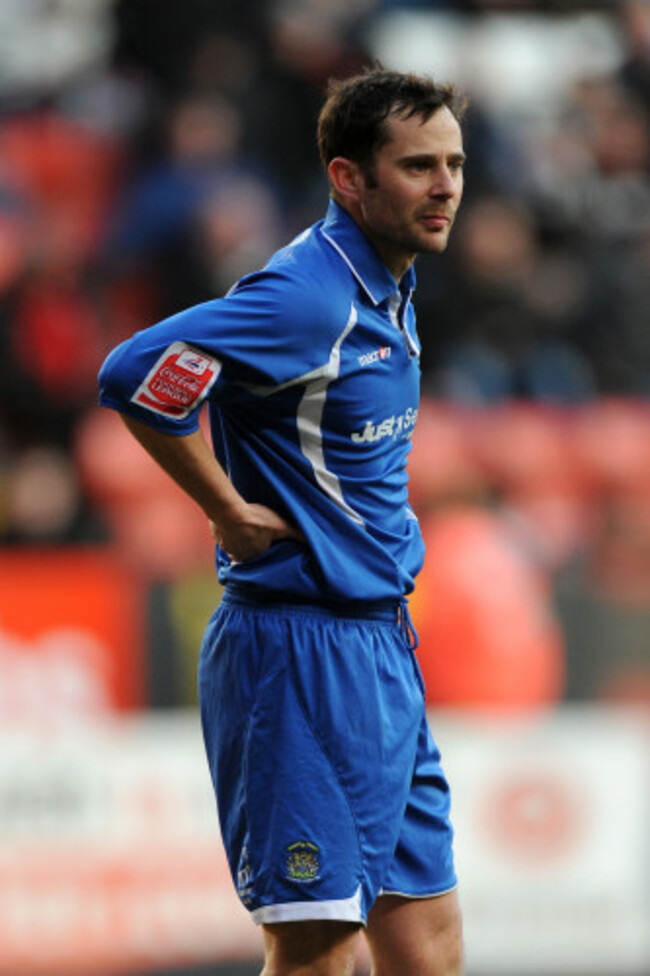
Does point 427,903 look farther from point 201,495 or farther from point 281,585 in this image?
point 201,495

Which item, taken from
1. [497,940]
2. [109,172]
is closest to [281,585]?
[497,940]

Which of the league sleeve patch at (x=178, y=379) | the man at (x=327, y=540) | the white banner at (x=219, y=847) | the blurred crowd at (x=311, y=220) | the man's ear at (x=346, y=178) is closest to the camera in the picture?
the league sleeve patch at (x=178, y=379)

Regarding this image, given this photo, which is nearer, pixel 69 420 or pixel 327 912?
pixel 327 912

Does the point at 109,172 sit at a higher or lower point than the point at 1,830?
higher

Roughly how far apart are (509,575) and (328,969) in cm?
381

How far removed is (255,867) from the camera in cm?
329

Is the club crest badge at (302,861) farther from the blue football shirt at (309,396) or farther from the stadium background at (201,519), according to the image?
the stadium background at (201,519)

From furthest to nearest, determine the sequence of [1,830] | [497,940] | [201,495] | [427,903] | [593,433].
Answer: [593,433] → [497,940] → [1,830] → [427,903] → [201,495]

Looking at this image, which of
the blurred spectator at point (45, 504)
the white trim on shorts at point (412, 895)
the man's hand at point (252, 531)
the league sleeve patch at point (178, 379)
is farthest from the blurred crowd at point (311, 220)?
the league sleeve patch at point (178, 379)

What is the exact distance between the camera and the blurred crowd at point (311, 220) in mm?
7051

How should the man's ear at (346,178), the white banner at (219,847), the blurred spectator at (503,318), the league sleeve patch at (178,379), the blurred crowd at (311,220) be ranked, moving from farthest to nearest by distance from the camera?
the blurred spectator at (503,318) → the blurred crowd at (311,220) → the white banner at (219,847) → the man's ear at (346,178) → the league sleeve patch at (178,379)

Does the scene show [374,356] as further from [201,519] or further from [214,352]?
[201,519]

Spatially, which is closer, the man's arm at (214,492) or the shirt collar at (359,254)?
the man's arm at (214,492)

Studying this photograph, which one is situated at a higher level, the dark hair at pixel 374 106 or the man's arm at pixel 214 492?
the dark hair at pixel 374 106
